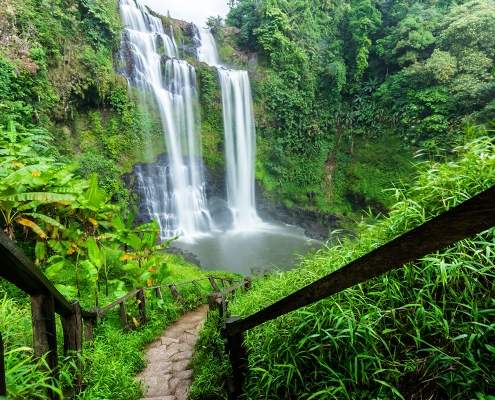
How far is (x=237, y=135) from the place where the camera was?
17969mm

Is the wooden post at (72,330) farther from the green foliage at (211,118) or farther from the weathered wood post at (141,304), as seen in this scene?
the green foliage at (211,118)

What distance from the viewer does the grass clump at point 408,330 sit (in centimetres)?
112

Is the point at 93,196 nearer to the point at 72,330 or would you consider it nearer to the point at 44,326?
the point at 72,330

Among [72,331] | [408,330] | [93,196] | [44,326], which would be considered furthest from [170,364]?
[93,196]

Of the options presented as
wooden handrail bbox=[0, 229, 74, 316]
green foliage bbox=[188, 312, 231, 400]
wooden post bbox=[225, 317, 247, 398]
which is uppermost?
wooden handrail bbox=[0, 229, 74, 316]

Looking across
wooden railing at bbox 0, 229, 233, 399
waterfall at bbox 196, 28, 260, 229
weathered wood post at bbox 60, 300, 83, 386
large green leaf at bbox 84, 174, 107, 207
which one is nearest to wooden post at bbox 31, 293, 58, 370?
wooden railing at bbox 0, 229, 233, 399

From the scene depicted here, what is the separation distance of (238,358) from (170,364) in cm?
212

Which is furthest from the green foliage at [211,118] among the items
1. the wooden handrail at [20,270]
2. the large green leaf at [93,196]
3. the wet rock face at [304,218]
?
the wooden handrail at [20,270]

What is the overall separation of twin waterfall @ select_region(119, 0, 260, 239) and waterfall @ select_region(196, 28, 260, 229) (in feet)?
0.20

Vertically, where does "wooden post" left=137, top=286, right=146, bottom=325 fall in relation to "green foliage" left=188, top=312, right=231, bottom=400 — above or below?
below

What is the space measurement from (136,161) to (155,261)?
33.4 feet

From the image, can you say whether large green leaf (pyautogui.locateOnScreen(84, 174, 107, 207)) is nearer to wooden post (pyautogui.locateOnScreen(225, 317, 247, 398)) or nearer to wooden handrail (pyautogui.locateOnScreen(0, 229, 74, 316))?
wooden handrail (pyautogui.locateOnScreen(0, 229, 74, 316))

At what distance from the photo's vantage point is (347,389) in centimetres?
129

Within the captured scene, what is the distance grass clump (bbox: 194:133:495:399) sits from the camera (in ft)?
3.68
